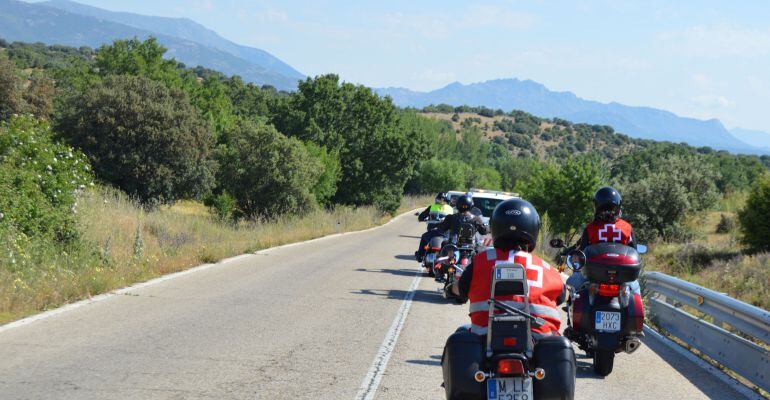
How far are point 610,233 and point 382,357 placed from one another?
2.90 m

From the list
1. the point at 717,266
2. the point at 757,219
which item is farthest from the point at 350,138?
the point at 717,266

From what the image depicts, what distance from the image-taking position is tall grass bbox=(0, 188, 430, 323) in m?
10.6

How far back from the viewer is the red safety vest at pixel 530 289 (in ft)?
16.8

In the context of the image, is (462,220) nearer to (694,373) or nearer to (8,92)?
(694,373)

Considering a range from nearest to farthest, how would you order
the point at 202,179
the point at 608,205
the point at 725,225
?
the point at 608,205 < the point at 202,179 < the point at 725,225

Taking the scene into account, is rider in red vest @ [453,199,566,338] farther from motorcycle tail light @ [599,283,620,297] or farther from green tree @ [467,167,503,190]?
green tree @ [467,167,503,190]

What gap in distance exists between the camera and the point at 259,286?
14.0 metres

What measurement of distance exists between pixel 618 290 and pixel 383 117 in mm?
66231

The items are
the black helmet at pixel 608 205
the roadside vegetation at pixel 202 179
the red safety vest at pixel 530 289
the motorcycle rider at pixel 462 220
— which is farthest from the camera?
the roadside vegetation at pixel 202 179

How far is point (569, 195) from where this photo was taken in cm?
4369

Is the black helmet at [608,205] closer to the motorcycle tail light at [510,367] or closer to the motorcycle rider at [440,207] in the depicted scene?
the motorcycle tail light at [510,367]

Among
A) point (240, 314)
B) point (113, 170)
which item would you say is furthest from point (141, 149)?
point (240, 314)

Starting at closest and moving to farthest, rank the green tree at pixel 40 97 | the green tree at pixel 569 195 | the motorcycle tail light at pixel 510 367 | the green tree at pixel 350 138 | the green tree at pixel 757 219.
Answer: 1. the motorcycle tail light at pixel 510 367
2. the green tree at pixel 757 219
3. the green tree at pixel 569 195
4. the green tree at pixel 40 97
5. the green tree at pixel 350 138

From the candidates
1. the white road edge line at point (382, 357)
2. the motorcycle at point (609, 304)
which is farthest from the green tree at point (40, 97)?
the motorcycle at point (609, 304)
